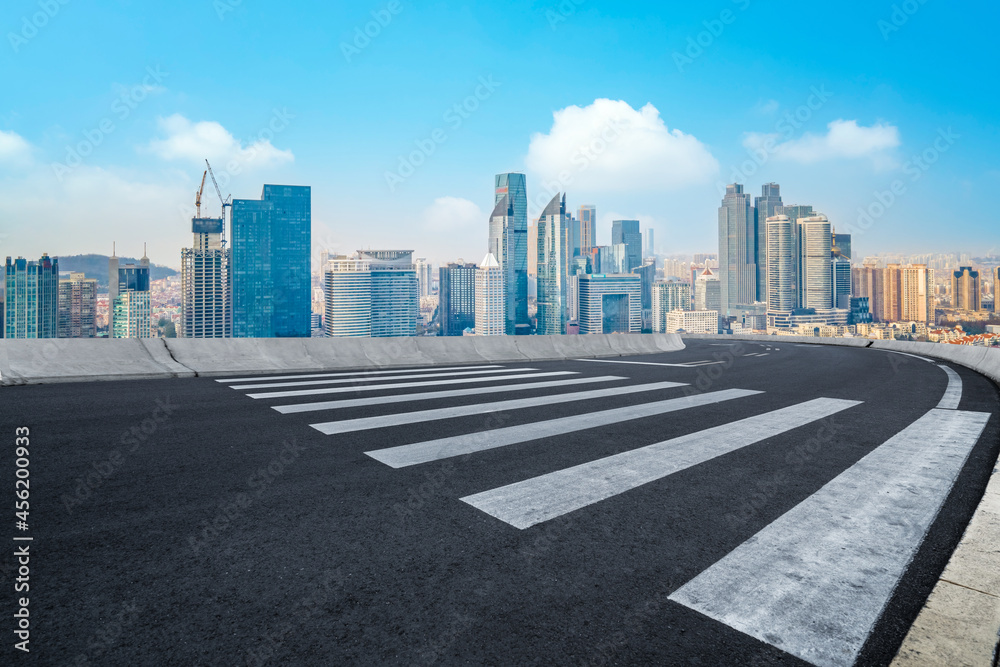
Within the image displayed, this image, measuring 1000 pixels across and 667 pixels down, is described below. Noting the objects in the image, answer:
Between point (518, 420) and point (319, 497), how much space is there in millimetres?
2920

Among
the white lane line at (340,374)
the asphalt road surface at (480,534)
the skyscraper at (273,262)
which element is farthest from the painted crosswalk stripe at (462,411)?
the skyscraper at (273,262)

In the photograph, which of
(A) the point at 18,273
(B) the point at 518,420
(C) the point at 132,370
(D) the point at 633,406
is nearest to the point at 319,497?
(B) the point at 518,420

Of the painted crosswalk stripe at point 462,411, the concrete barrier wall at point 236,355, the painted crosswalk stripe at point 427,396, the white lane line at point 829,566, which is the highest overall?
the concrete barrier wall at point 236,355

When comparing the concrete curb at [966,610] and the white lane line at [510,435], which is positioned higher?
the white lane line at [510,435]

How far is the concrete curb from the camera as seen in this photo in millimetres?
1807

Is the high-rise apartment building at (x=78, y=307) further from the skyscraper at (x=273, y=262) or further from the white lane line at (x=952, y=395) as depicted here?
the skyscraper at (x=273, y=262)

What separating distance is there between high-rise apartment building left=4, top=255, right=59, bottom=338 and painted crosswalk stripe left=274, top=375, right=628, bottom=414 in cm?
3934

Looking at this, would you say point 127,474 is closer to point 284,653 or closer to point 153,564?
point 153,564

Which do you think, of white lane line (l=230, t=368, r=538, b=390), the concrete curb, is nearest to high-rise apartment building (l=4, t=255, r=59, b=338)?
white lane line (l=230, t=368, r=538, b=390)

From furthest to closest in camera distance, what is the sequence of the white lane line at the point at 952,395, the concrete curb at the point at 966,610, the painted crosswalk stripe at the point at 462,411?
the white lane line at the point at 952,395 → the painted crosswalk stripe at the point at 462,411 → the concrete curb at the point at 966,610

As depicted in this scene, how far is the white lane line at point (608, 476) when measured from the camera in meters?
3.20

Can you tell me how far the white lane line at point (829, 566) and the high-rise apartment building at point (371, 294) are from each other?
125648mm

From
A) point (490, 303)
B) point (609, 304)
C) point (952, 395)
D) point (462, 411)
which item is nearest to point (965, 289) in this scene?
point (609, 304)

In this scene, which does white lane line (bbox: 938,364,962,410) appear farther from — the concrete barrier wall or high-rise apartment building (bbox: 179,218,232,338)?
high-rise apartment building (bbox: 179,218,232,338)
